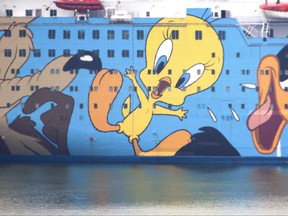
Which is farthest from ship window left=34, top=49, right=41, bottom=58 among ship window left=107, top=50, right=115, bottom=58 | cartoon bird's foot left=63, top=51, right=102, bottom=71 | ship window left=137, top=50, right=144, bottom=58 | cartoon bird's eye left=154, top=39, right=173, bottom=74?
cartoon bird's eye left=154, top=39, right=173, bottom=74

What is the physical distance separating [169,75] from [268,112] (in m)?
2.46

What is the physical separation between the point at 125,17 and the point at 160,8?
0.94 m

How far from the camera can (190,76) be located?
33.2m

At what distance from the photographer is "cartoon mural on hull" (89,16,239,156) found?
33031 mm

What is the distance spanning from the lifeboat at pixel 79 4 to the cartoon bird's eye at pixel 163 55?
174cm

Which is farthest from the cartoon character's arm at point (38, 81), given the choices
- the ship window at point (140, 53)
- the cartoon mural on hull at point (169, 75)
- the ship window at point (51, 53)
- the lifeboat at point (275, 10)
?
the lifeboat at point (275, 10)

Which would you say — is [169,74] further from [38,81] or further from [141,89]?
[38,81]

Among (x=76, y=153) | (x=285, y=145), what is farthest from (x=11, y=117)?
(x=285, y=145)

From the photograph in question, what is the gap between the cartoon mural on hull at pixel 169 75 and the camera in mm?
33031

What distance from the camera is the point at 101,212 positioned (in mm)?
27188

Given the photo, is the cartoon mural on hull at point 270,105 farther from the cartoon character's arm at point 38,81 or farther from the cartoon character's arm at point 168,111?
the cartoon character's arm at point 38,81

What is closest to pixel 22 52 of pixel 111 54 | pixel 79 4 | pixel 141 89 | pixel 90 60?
pixel 90 60

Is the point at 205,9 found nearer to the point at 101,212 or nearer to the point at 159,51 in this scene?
the point at 159,51

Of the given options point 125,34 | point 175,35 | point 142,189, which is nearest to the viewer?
point 142,189
